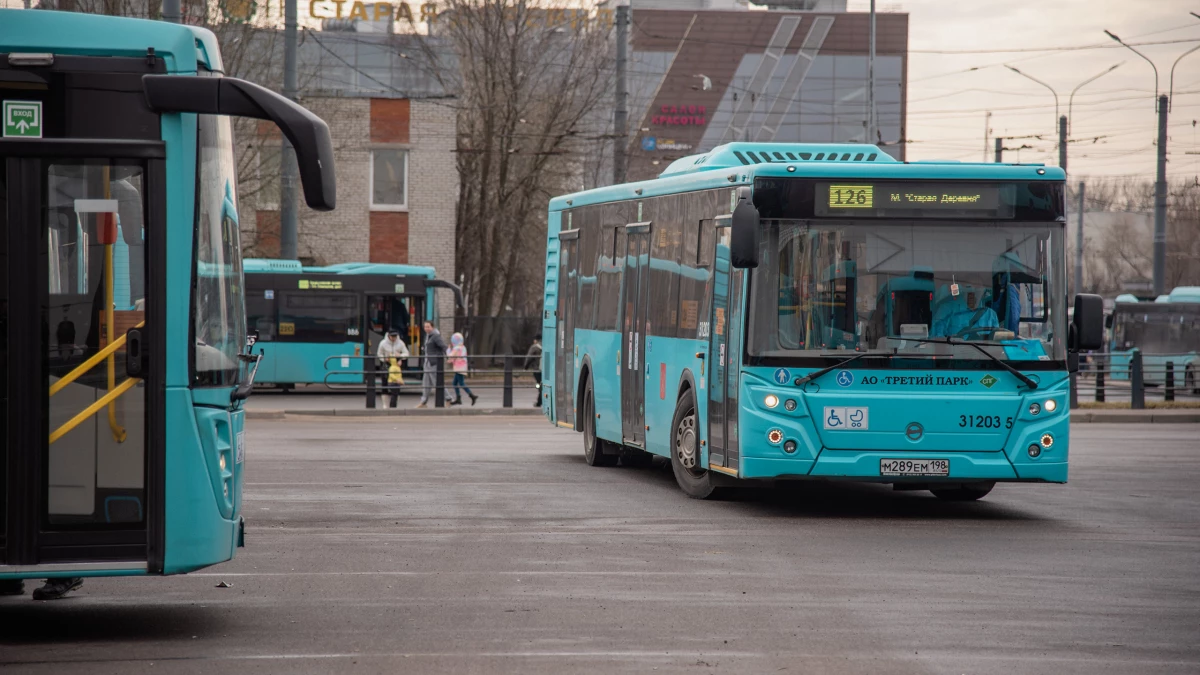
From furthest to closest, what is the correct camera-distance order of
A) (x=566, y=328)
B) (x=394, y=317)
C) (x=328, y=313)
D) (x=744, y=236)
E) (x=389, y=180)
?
(x=389, y=180) < (x=394, y=317) < (x=328, y=313) < (x=566, y=328) < (x=744, y=236)

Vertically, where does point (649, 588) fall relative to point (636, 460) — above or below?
above

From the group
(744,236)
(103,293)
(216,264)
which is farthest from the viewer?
(744,236)

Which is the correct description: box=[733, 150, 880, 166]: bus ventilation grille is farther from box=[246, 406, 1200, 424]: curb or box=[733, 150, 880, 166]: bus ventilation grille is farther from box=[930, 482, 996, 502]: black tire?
box=[246, 406, 1200, 424]: curb

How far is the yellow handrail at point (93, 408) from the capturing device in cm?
736

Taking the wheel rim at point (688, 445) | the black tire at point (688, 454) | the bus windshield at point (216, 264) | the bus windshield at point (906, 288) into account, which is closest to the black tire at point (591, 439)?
the black tire at point (688, 454)

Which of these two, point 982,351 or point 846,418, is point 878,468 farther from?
point 982,351

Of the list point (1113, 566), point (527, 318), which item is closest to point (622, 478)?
point (1113, 566)

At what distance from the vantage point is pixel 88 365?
7.39m

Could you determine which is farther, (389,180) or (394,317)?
(389,180)

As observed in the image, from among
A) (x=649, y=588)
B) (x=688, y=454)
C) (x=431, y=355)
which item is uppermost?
(x=431, y=355)

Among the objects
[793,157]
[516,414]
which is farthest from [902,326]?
[516,414]

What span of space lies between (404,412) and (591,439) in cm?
1169

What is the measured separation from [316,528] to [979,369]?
545 cm

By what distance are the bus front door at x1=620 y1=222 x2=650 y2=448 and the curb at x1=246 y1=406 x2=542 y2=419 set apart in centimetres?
1278
